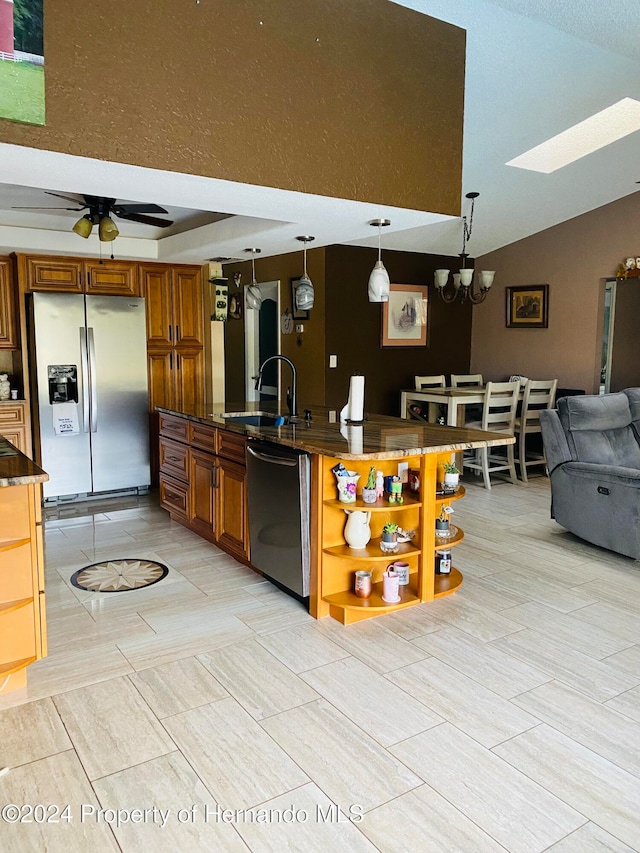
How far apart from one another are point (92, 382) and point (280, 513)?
271 centimetres

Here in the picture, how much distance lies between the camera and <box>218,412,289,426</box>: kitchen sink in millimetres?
4039

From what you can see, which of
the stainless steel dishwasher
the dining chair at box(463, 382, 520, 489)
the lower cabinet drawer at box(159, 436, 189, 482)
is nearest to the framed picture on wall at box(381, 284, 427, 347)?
the dining chair at box(463, 382, 520, 489)

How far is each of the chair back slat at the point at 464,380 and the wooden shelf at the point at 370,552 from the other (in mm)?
4105

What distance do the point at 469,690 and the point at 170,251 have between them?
4127mm

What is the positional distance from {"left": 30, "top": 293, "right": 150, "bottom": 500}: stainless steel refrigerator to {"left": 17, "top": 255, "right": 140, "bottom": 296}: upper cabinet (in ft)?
0.67

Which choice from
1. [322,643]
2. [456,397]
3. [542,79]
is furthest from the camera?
[456,397]

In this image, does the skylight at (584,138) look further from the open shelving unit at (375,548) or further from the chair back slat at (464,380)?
the open shelving unit at (375,548)

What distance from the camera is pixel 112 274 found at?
5520mm

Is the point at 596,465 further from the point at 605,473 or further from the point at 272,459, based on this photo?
the point at 272,459

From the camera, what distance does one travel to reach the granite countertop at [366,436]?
9.81 feet

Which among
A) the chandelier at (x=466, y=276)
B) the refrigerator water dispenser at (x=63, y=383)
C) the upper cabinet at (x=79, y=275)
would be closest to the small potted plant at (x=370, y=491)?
the refrigerator water dispenser at (x=63, y=383)

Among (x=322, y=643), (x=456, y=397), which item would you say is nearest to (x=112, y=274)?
(x=456, y=397)

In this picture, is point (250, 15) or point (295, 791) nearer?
point (295, 791)

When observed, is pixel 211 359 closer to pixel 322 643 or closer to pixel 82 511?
pixel 82 511
